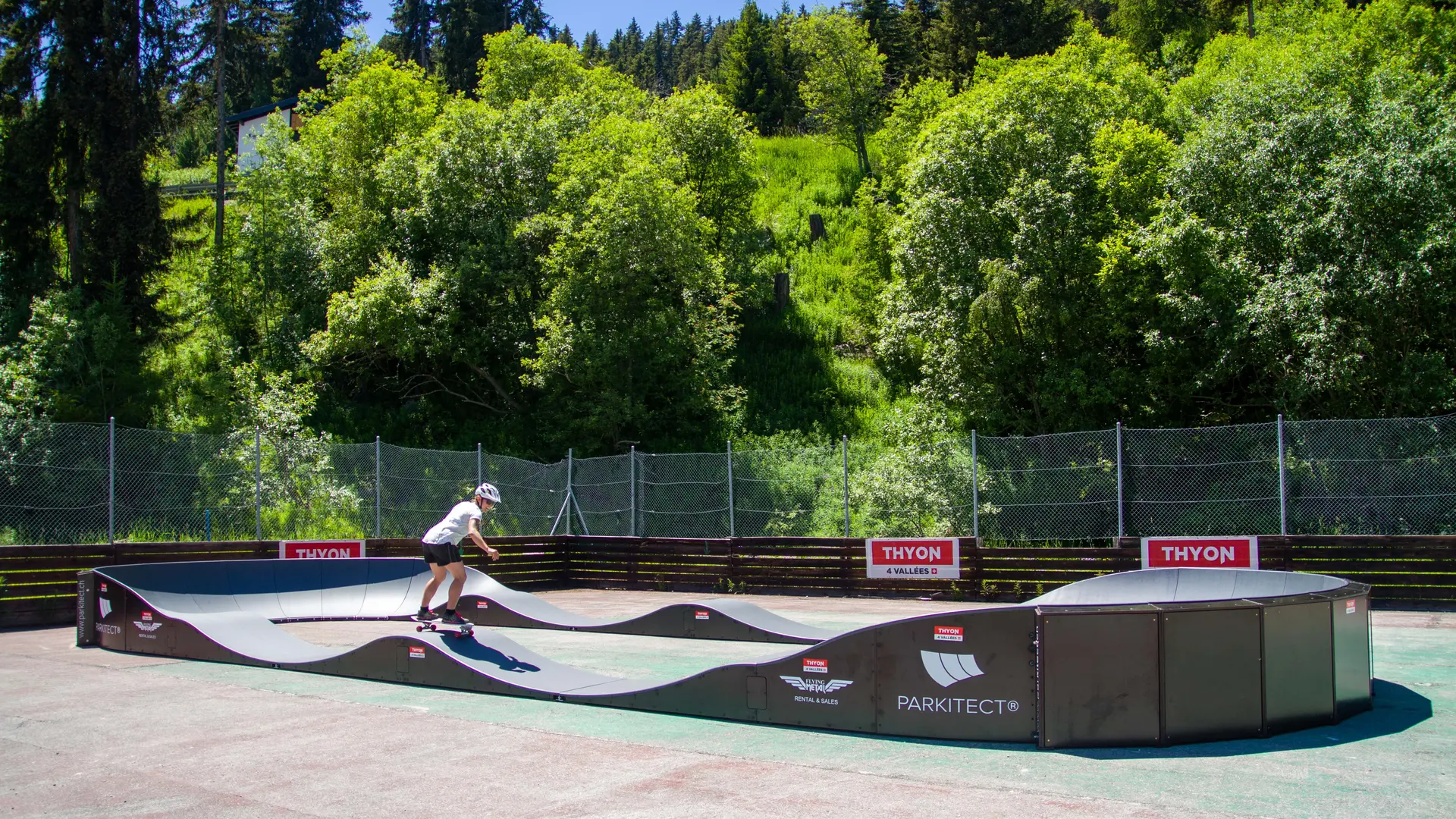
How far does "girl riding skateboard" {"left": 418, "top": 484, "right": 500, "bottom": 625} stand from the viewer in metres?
12.3

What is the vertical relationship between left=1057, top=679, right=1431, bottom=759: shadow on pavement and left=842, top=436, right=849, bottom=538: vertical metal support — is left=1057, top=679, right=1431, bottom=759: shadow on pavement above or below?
below

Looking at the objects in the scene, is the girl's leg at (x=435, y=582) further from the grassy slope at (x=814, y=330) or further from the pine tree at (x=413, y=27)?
the pine tree at (x=413, y=27)

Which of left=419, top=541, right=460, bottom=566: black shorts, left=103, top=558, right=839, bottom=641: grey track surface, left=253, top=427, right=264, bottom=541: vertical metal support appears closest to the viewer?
left=419, top=541, right=460, bottom=566: black shorts

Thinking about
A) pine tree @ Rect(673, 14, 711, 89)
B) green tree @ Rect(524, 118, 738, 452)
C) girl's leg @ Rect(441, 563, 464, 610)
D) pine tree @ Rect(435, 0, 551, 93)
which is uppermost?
pine tree @ Rect(673, 14, 711, 89)

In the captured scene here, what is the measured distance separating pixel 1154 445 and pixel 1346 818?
12.6 m

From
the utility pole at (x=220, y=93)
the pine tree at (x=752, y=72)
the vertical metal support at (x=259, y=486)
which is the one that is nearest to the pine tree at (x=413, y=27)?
the pine tree at (x=752, y=72)

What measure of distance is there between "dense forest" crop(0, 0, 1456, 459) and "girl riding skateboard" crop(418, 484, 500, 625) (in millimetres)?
15402

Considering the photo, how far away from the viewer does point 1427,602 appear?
15234 millimetres

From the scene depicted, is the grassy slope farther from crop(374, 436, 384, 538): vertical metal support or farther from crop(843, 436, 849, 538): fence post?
crop(374, 436, 384, 538): vertical metal support

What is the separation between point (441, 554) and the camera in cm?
1234

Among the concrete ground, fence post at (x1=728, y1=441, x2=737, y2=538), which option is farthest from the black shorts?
fence post at (x1=728, y1=441, x2=737, y2=538)

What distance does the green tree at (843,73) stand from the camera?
204ft

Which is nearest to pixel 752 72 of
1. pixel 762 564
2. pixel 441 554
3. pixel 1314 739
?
pixel 762 564

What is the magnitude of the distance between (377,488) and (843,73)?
5133cm
